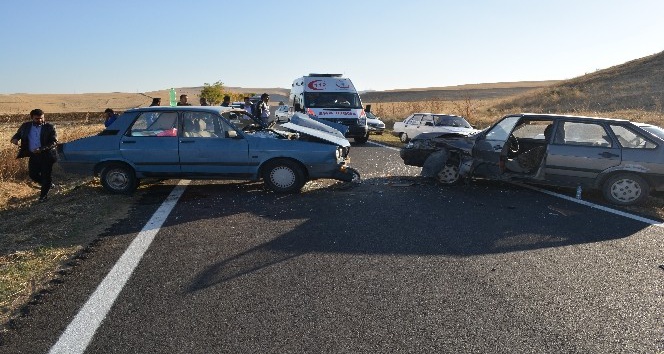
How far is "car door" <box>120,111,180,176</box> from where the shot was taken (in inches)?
363

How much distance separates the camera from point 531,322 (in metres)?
4.10

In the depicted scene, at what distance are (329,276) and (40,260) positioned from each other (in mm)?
3013

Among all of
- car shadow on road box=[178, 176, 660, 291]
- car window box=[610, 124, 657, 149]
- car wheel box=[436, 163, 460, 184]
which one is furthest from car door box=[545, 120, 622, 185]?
car wheel box=[436, 163, 460, 184]

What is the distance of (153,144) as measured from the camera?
364 inches

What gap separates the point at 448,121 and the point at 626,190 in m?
11.4

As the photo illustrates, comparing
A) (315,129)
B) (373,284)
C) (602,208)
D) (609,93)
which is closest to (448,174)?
(315,129)

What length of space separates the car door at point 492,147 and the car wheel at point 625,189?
1.82m

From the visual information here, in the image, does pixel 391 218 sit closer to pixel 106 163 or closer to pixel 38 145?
pixel 106 163

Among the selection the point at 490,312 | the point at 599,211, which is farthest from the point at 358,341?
the point at 599,211

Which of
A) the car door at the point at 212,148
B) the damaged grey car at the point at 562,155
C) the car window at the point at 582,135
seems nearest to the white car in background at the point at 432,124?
the damaged grey car at the point at 562,155

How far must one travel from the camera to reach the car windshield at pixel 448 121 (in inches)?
775

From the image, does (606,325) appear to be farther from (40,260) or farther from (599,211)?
(40,260)

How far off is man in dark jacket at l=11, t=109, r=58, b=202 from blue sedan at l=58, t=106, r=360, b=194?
23 centimetres

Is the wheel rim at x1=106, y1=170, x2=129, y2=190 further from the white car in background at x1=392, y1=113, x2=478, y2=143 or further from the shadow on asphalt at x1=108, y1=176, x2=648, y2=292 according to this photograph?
the white car in background at x1=392, y1=113, x2=478, y2=143
